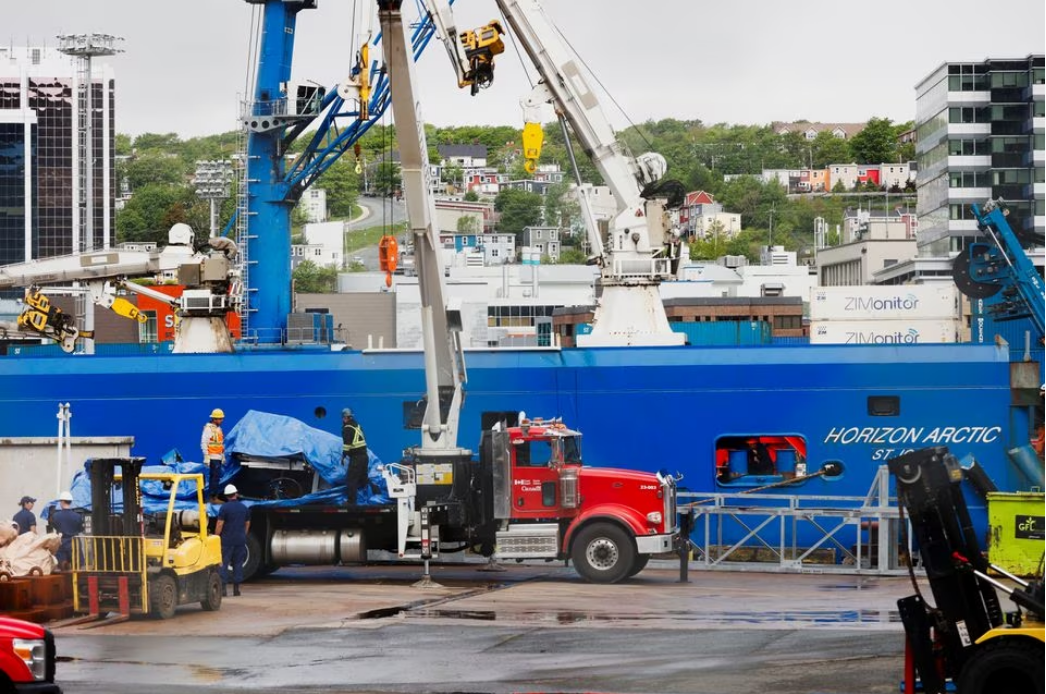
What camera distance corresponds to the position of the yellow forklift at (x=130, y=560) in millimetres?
21688

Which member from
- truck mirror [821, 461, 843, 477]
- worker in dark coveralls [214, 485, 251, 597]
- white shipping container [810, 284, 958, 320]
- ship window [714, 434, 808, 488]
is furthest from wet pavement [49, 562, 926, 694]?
white shipping container [810, 284, 958, 320]

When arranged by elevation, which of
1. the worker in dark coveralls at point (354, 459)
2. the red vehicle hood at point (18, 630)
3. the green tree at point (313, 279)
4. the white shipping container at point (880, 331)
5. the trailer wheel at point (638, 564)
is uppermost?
the green tree at point (313, 279)

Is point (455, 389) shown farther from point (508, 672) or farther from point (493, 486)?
point (508, 672)

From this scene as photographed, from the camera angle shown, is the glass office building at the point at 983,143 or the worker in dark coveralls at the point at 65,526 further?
the glass office building at the point at 983,143

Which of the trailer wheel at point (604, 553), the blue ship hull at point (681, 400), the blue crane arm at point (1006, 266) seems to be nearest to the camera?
the trailer wheel at point (604, 553)

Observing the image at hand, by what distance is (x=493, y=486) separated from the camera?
89.6ft

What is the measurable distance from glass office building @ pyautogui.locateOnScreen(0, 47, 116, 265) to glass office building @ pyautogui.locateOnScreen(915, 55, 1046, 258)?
74.9 m

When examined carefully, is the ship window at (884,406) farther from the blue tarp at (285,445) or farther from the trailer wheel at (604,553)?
the blue tarp at (285,445)

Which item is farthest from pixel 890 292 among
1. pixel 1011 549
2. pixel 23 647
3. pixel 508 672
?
pixel 23 647

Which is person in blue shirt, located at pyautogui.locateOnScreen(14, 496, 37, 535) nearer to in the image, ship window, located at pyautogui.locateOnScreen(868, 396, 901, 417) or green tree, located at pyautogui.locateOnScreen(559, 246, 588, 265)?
ship window, located at pyautogui.locateOnScreen(868, 396, 901, 417)

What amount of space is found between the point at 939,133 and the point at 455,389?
79.0m

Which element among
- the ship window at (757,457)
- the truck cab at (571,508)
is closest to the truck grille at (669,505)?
the truck cab at (571,508)

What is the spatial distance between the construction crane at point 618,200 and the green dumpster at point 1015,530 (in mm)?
9791

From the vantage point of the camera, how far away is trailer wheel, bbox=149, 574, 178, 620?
2186 centimetres
